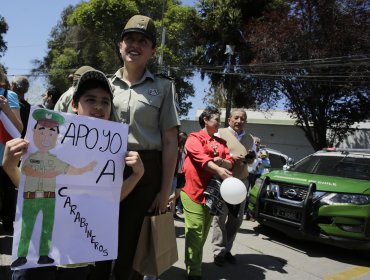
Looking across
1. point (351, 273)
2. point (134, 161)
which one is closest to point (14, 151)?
point (134, 161)

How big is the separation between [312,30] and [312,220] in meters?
16.5

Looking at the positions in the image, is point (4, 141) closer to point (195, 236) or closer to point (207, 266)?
point (195, 236)

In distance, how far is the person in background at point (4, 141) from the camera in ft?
10.4

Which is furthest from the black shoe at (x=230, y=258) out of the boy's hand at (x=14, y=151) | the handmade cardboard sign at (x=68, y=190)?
the boy's hand at (x=14, y=151)

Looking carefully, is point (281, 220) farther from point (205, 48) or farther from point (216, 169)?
point (205, 48)

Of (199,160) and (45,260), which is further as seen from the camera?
(199,160)

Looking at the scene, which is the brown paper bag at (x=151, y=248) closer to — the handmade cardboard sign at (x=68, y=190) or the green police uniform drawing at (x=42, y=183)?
the handmade cardboard sign at (x=68, y=190)

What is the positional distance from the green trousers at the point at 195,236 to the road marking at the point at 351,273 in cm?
181

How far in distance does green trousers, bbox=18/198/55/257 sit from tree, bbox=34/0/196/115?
24.4m

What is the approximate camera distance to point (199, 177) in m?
4.53

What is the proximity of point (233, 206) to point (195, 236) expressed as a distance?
2.76 feet

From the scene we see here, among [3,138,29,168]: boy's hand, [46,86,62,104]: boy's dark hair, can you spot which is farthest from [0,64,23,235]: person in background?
[3,138,29,168]: boy's hand

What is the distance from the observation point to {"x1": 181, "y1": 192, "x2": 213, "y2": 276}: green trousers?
4344mm

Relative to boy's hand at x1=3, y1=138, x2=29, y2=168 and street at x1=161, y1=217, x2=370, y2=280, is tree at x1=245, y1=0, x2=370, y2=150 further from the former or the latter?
boy's hand at x1=3, y1=138, x2=29, y2=168
